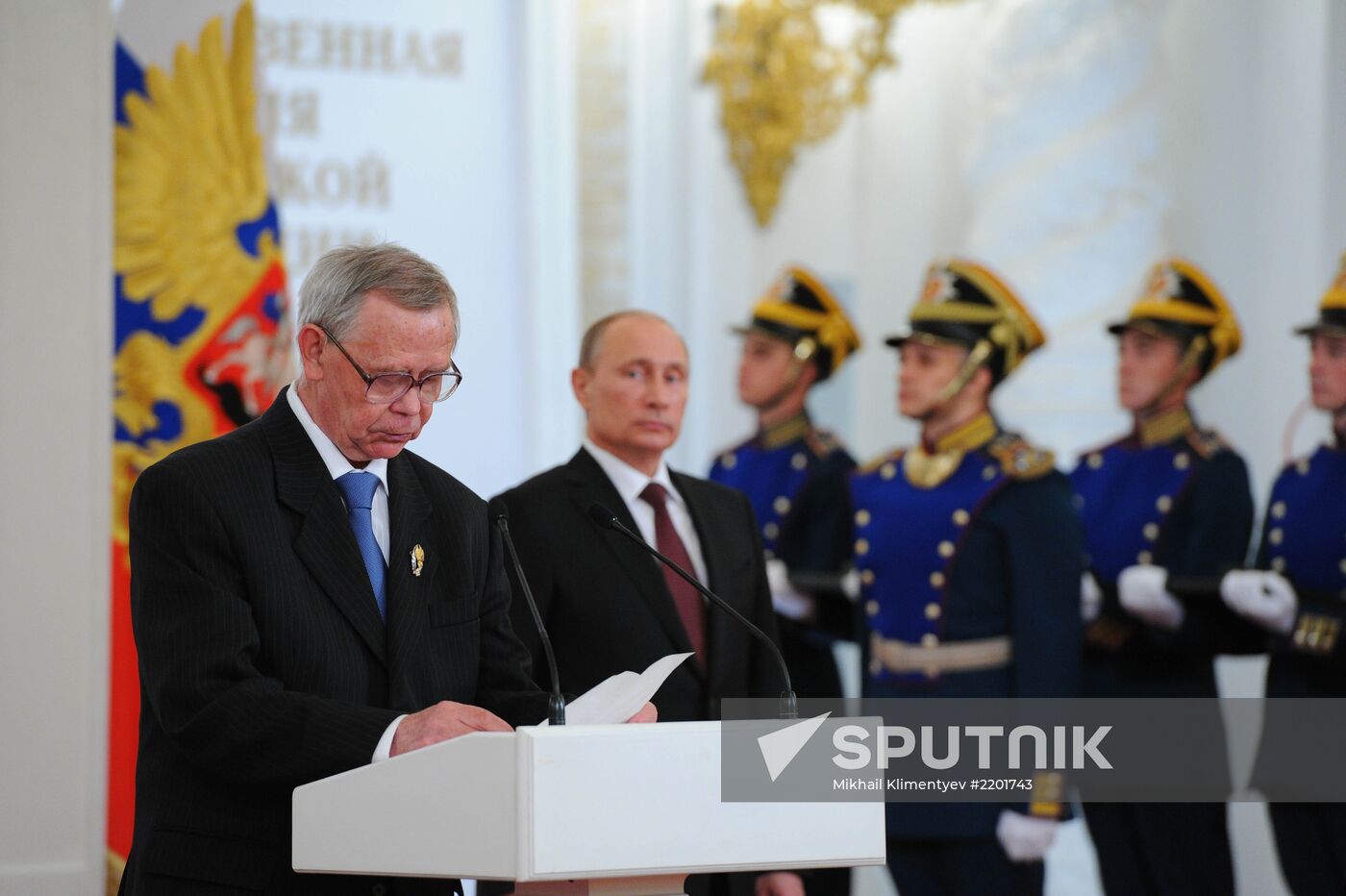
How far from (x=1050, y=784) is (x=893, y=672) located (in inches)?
19.7

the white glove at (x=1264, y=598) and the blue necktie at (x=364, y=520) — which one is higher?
the blue necktie at (x=364, y=520)

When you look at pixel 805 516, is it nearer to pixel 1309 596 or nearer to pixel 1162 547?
pixel 1162 547

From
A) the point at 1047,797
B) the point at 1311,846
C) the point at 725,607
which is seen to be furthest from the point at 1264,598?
the point at 725,607

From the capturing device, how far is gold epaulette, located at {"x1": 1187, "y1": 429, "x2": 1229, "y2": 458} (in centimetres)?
483

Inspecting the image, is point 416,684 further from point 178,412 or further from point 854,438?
point 854,438

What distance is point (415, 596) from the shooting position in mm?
2113

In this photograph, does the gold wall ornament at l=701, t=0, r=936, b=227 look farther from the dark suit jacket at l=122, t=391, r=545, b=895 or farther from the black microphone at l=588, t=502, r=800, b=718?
the dark suit jacket at l=122, t=391, r=545, b=895

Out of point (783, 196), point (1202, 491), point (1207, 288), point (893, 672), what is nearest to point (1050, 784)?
point (893, 672)

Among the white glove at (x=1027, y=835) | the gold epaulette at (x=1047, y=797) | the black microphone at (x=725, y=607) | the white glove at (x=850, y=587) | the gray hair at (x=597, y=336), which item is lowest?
the white glove at (x=1027, y=835)

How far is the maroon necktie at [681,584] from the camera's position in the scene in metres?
2.97

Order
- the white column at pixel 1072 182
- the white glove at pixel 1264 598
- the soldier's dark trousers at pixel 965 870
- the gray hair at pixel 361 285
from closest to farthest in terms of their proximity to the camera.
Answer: the gray hair at pixel 361 285
the soldier's dark trousers at pixel 965 870
the white glove at pixel 1264 598
the white column at pixel 1072 182

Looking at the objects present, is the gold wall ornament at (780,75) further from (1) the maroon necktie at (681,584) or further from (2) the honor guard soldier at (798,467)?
(1) the maroon necktie at (681,584)

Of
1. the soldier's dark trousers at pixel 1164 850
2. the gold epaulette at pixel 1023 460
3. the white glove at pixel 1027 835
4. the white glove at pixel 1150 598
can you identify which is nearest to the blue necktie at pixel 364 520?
the white glove at pixel 1027 835

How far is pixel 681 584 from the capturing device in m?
3.02
